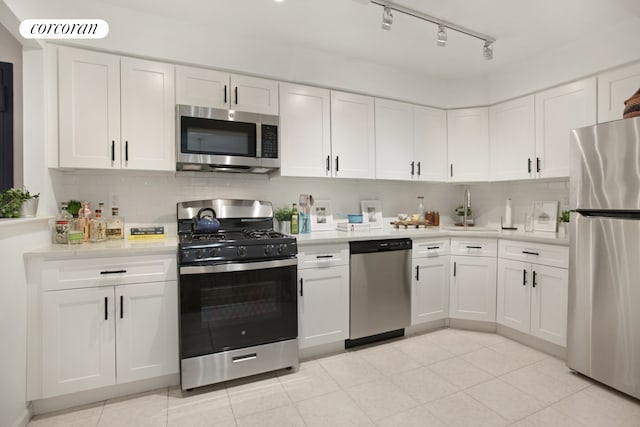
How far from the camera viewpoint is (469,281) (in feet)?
10.4

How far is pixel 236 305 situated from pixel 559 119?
314cm

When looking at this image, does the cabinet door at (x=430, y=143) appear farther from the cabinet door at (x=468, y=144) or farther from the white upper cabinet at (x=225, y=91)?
the white upper cabinet at (x=225, y=91)

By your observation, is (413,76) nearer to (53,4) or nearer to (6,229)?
(53,4)

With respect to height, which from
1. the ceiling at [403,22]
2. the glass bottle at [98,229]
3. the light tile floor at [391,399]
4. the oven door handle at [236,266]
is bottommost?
the light tile floor at [391,399]

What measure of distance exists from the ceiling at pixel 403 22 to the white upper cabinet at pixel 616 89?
37 cm

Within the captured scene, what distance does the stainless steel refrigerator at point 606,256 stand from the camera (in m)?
2.00

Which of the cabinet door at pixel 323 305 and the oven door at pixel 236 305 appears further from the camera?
the cabinet door at pixel 323 305

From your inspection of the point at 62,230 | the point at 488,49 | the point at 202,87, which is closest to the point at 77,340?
the point at 62,230

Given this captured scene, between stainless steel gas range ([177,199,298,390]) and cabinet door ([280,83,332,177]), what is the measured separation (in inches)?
29.9

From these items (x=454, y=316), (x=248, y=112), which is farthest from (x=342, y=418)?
(x=248, y=112)

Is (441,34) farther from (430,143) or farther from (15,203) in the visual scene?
(15,203)

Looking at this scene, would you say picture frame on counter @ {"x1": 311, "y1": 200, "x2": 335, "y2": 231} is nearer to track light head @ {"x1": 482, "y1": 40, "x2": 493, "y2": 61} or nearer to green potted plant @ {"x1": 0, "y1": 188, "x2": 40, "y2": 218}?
track light head @ {"x1": 482, "y1": 40, "x2": 493, "y2": 61}

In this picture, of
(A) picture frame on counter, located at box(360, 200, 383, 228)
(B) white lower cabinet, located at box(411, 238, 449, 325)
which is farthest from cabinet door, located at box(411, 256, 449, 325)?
(A) picture frame on counter, located at box(360, 200, 383, 228)

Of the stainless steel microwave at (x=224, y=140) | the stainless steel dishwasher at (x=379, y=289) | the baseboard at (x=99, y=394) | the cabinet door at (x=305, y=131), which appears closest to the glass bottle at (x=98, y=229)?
the stainless steel microwave at (x=224, y=140)
